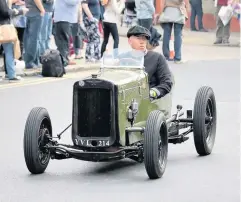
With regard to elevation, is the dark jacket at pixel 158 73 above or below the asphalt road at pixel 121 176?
above

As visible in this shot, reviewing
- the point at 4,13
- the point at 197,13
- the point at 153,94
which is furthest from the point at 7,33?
the point at 197,13

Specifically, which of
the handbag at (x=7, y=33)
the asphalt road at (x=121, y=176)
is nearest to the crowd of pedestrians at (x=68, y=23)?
the handbag at (x=7, y=33)

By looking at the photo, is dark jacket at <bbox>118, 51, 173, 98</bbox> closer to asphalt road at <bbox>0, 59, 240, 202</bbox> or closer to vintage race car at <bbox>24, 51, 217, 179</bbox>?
vintage race car at <bbox>24, 51, 217, 179</bbox>

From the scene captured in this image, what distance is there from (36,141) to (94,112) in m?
0.60

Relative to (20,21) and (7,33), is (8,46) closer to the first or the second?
(7,33)

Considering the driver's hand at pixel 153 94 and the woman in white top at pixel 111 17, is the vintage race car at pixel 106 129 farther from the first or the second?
the woman in white top at pixel 111 17

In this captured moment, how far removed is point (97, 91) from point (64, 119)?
3.84 metres

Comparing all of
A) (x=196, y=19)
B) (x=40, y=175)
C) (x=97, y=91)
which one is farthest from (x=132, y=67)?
(x=196, y=19)

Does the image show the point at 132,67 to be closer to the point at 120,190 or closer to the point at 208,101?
the point at 208,101

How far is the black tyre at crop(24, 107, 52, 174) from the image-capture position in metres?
8.95

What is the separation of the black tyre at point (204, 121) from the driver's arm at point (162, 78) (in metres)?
0.31

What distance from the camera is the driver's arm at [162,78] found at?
33.2 ft

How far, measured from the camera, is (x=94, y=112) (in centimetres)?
919

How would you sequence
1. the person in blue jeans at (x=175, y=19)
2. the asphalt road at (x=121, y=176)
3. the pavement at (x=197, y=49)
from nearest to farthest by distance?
the asphalt road at (x=121, y=176), the pavement at (x=197, y=49), the person in blue jeans at (x=175, y=19)
